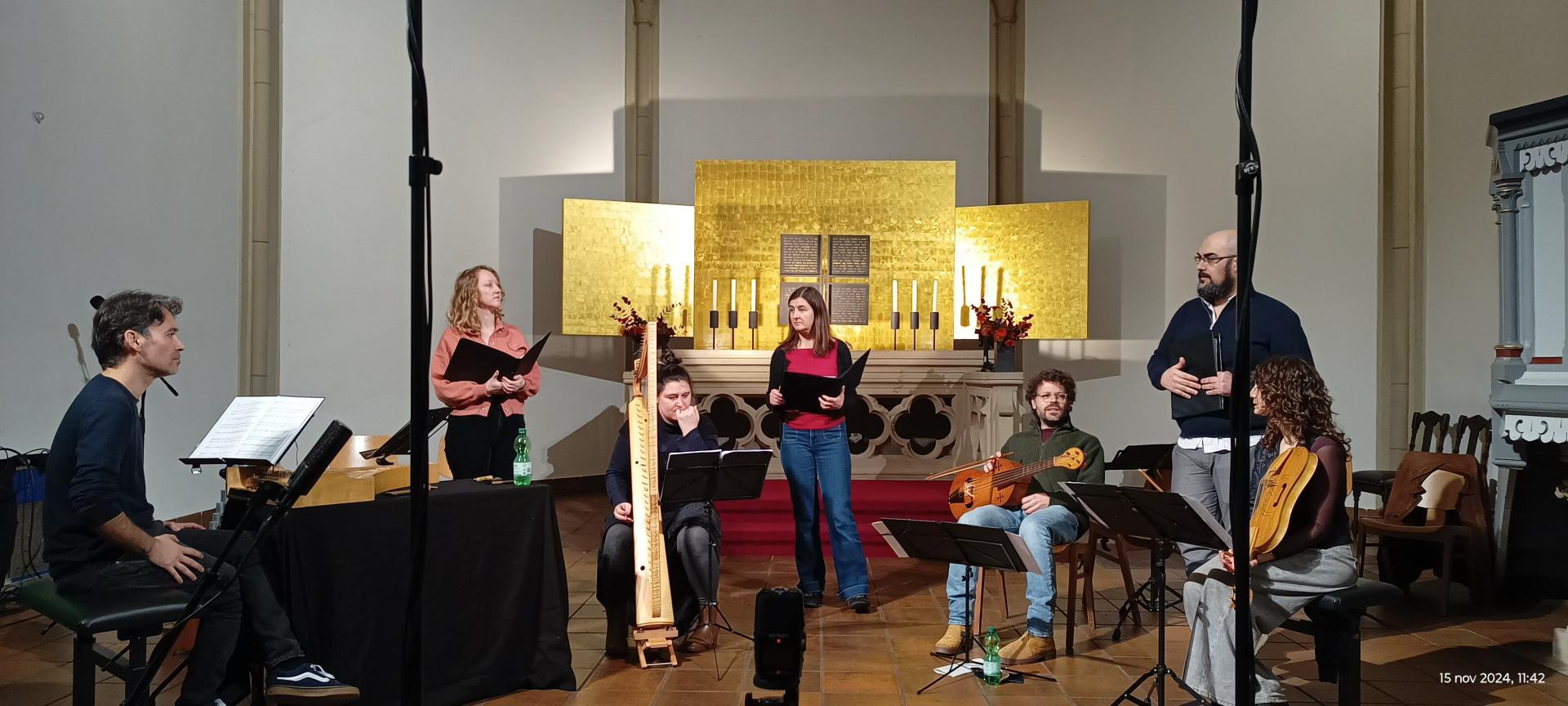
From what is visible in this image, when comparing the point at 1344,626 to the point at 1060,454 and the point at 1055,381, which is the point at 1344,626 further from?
Result: the point at 1055,381

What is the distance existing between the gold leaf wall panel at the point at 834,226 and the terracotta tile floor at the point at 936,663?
3280 millimetres

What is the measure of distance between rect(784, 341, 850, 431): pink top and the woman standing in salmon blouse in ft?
4.19

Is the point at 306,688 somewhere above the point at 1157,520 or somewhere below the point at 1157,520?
below

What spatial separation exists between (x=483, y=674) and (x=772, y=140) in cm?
652

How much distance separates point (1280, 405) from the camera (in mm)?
3484

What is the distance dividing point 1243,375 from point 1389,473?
5.22 meters

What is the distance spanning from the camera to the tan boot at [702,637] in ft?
14.1

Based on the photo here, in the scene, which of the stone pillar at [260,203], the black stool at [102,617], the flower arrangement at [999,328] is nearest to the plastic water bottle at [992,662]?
the black stool at [102,617]

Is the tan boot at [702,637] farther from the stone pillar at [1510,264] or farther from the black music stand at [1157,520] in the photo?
the stone pillar at [1510,264]

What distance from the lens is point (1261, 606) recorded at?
3.33m

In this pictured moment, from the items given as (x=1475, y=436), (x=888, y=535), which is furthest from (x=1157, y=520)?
(x=1475, y=436)

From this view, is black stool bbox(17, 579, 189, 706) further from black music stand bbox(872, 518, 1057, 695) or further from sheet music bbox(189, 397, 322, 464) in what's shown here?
black music stand bbox(872, 518, 1057, 695)

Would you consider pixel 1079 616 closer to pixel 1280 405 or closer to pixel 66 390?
pixel 1280 405

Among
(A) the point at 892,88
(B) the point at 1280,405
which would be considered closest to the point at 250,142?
(A) the point at 892,88
